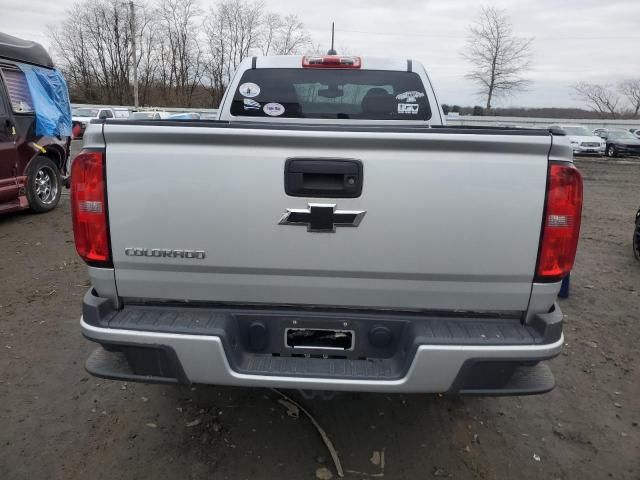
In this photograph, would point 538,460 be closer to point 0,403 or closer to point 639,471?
point 639,471

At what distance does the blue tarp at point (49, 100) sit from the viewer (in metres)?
7.88

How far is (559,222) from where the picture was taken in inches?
81.9

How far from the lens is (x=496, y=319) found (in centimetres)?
226

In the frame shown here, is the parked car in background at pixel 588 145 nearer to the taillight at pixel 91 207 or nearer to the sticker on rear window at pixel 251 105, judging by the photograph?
the sticker on rear window at pixel 251 105

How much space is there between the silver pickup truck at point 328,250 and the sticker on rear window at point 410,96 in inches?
84.3

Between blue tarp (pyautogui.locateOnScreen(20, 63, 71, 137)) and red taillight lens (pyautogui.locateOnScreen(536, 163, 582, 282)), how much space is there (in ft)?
26.3

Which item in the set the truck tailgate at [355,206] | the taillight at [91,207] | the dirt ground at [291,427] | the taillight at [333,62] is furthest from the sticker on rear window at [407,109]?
the taillight at [91,207]

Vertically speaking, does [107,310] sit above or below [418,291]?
below

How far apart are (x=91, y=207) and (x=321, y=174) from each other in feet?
3.32

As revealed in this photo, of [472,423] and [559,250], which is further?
[472,423]

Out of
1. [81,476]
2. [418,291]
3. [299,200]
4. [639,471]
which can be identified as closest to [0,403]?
[81,476]

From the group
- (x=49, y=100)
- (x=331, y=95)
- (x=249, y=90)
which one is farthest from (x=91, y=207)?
(x=49, y=100)

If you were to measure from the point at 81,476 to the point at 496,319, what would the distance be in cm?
216

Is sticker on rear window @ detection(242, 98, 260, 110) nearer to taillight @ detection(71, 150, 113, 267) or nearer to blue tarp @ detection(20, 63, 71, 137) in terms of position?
taillight @ detection(71, 150, 113, 267)
